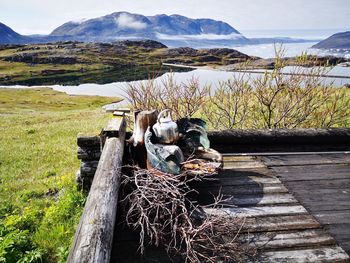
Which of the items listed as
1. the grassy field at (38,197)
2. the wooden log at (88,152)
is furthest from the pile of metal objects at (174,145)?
the grassy field at (38,197)

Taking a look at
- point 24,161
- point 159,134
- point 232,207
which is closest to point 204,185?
A: point 232,207

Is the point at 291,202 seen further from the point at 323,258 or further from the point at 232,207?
the point at 323,258

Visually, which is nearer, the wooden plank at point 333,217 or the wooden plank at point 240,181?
the wooden plank at point 333,217

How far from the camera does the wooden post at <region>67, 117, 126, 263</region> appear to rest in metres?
2.93

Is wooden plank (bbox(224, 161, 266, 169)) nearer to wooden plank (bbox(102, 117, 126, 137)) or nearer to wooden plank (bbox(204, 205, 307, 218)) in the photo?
wooden plank (bbox(204, 205, 307, 218))

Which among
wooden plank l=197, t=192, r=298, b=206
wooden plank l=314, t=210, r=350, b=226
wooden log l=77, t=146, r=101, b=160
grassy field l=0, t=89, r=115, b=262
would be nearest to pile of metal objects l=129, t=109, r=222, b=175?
wooden plank l=197, t=192, r=298, b=206

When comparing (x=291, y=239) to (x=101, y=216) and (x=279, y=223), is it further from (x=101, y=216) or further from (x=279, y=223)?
(x=101, y=216)

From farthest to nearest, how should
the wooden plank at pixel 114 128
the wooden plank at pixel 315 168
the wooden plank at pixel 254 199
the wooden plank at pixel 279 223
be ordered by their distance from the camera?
the wooden plank at pixel 315 168 < the wooden plank at pixel 114 128 < the wooden plank at pixel 254 199 < the wooden plank at pixel 279 223

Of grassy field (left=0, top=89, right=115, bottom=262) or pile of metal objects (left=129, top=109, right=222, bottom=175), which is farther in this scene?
grassy field (left=0, top=89, right=115, bottom=262)

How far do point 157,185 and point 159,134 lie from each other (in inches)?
41.3

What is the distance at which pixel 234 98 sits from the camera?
12.3 metres

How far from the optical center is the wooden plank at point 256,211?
4574 mm

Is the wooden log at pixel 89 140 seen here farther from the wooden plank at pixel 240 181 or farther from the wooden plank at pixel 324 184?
the wooden plank at pixel 324 184

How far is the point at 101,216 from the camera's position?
3.52 meters
